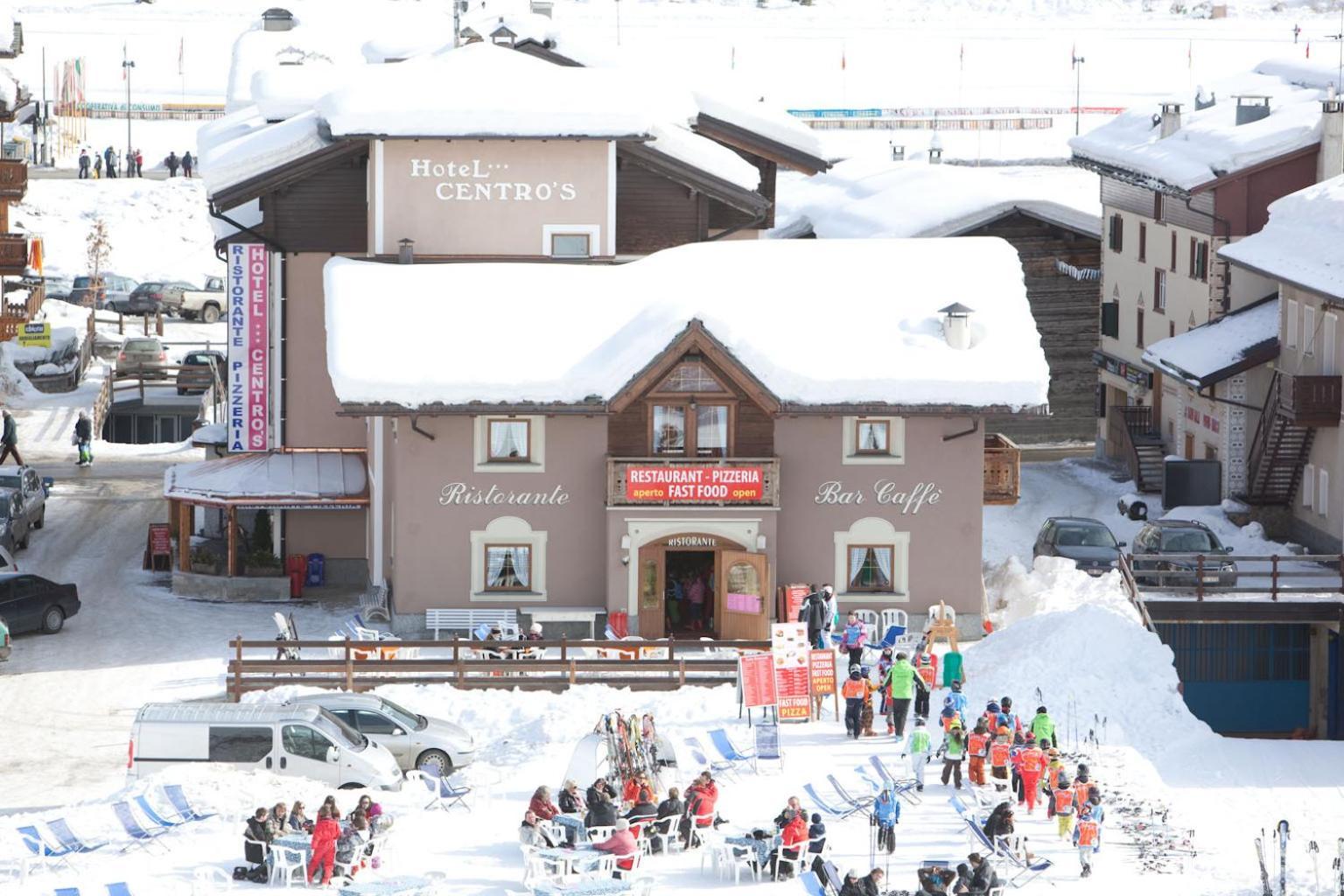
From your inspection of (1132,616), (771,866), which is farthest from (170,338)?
(771,866)

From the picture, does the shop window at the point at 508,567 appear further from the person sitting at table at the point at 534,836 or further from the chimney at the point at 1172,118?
the chimney at the point at 1172,118

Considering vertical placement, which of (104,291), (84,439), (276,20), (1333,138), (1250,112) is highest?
(276,20)

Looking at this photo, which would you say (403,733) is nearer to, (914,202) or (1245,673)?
(1245,673)

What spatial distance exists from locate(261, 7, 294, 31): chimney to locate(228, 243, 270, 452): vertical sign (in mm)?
24011

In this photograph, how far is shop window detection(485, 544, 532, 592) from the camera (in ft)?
169

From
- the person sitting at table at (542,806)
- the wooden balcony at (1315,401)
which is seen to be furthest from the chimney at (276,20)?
the person sitting at table at (542,806)

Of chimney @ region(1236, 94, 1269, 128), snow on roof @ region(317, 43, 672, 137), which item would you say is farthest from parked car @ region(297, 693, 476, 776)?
chimney @ region(1236, 94, 1269, 128)

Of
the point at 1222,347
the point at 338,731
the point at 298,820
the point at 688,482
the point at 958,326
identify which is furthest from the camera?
the point at 1222,347

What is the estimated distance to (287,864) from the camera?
119 ft

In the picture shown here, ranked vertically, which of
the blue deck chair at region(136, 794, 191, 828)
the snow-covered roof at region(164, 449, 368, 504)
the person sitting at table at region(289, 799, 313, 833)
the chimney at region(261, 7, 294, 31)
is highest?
the chimney at region(261, 7, 294, 31)

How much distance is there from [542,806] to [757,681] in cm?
831

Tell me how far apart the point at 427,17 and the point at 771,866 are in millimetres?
51941

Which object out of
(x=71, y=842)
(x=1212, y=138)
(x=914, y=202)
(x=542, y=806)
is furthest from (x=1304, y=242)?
(x=71, y=842)

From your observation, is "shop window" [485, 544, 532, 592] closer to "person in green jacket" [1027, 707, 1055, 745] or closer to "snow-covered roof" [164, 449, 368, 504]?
"snow-covered roof" [164, 449, 368, 504]
